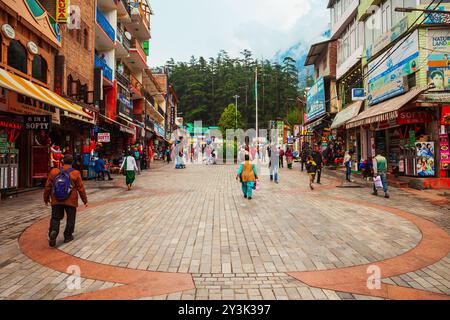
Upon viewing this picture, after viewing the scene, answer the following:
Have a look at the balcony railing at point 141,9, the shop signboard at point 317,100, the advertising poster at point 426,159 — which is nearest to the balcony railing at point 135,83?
the balcony railing at point 141,9

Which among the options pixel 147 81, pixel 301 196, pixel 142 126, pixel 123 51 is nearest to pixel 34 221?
pixel 301 196

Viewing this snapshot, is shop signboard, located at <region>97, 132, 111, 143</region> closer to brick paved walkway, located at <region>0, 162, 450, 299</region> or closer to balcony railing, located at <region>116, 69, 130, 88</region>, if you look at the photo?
brick paved walkway, located at <region>0, 162, 450, 299</region>

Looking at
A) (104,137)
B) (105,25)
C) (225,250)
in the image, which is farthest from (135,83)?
(225,250)

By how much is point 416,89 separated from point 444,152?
2949 mm

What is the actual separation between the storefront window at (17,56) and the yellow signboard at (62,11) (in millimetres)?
2909

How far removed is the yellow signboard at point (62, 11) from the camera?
48.3 ft

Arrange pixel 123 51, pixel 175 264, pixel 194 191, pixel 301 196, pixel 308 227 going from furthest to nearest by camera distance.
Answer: pixel 123 51, pixel 194 191, pixel 301 196, pixel 308 227, pixel 175 264

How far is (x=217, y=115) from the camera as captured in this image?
252 ft

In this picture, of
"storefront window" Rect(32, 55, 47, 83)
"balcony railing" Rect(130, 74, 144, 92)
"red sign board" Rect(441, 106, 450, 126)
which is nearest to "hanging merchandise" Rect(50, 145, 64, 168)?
"storefront window" Rect(32, 55, 47, 83)

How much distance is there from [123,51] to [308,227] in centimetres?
2383

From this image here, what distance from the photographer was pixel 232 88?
74.4 meters

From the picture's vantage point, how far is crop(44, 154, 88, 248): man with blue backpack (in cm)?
559

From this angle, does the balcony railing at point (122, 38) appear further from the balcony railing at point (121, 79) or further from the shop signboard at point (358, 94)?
the shop signboard at point (358, 94)

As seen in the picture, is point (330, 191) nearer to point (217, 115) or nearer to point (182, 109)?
point (217, 115)
